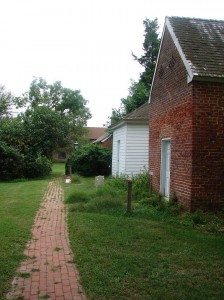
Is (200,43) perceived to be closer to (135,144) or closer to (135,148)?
(135,144)

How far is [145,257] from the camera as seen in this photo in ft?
19.5

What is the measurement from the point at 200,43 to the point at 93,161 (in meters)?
15.3

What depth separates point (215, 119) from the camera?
31.7 feet

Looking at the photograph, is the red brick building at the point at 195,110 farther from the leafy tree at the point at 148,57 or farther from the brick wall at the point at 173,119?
the leafy tree at the point at 148,57

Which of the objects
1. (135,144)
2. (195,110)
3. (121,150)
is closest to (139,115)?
(135,144)

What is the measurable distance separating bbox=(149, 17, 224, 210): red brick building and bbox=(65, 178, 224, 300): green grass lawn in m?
Result: 1.45

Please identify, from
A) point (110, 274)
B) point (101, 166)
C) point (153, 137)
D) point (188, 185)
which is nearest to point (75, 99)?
point (101, 166)

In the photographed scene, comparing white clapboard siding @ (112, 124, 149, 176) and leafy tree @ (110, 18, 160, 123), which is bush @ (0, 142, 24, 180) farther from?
leafy tree @ (110, 18, 160, 123)

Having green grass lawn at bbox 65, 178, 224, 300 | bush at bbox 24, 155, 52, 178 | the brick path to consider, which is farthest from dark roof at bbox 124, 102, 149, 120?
the brick path

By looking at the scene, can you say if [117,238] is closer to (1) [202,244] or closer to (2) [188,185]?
(1) [202,244]

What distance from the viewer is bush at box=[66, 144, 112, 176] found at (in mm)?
24844

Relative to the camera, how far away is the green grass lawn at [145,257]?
461 centimetres

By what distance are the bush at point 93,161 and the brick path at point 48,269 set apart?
16.1 metres

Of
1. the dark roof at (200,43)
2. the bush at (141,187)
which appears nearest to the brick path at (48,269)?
the bush at (141,187)
